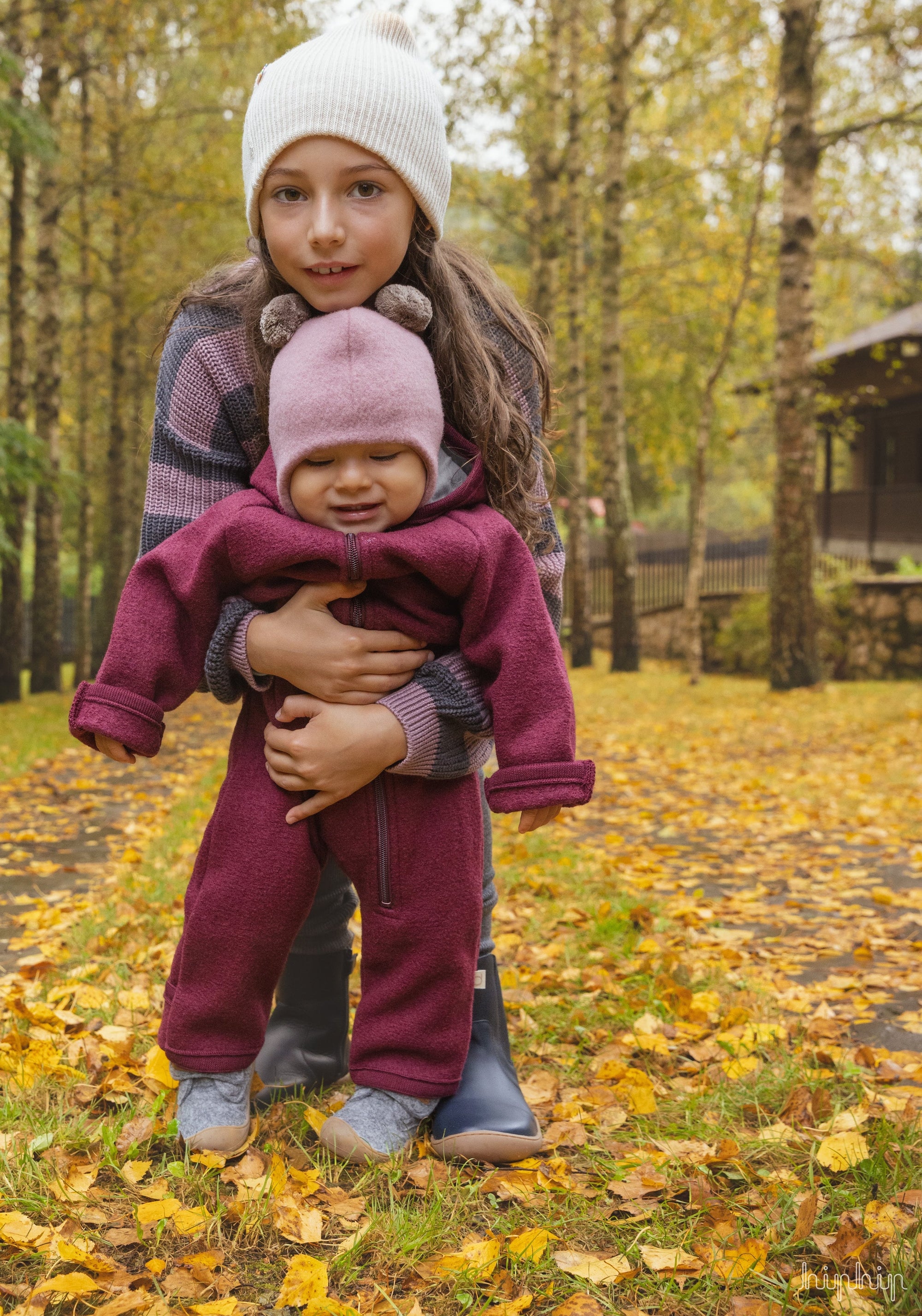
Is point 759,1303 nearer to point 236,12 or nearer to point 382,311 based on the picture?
point 382,311

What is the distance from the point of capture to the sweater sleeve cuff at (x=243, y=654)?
2.00 metres

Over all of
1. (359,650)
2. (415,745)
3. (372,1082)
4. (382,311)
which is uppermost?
(382,311)

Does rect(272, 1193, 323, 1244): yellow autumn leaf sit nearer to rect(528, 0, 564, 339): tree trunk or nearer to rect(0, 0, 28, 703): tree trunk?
rect(0, 0, 28, 703): tree trunk

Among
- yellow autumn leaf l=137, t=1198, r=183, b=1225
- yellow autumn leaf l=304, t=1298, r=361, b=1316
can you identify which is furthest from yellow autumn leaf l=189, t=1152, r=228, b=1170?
yellow autumn leaf l=304, t=1298, r=361, b=1316

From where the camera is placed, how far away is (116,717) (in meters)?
1.91

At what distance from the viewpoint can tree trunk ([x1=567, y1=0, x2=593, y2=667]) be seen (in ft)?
42.3

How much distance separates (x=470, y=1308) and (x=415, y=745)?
0.91 meters

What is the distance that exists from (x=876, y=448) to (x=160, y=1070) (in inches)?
826

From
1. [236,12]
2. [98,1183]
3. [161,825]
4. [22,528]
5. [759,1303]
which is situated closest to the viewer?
[759,1303]

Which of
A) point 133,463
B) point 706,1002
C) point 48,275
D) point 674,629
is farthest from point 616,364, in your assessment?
point 706,1002

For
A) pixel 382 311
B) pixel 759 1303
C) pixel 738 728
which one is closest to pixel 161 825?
pixel 382 311

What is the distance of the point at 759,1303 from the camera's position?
160cm

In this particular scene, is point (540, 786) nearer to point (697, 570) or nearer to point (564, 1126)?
point (564, 1126)

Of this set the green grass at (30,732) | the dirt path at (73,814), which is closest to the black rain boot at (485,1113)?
the dirt path at (73,814)
